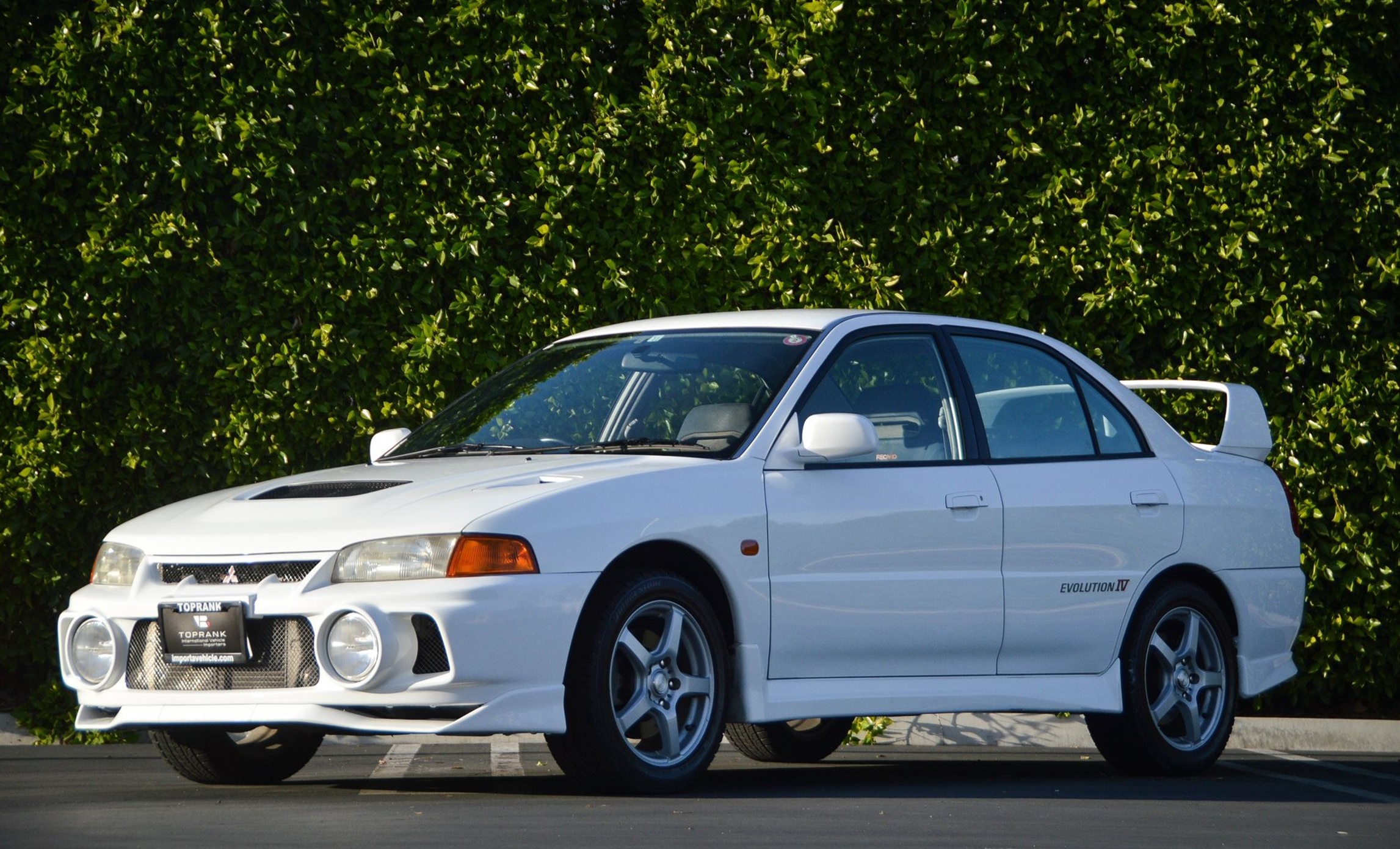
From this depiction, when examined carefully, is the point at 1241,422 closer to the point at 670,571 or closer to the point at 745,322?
the point at 745,322

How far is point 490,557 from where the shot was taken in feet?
19.8

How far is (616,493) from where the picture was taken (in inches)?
249

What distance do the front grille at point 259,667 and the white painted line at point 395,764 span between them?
2.47 ft

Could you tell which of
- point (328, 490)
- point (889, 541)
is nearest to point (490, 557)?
point (328, 490)

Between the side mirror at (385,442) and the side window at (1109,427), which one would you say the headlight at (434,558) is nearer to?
the side mirror at (385,442)

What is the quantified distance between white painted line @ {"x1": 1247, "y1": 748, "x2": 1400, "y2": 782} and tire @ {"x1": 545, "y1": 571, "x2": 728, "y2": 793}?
306cm

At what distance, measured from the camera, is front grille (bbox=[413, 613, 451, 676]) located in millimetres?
5969

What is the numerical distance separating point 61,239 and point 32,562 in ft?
4.96

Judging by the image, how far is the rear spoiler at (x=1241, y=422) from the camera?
863cm

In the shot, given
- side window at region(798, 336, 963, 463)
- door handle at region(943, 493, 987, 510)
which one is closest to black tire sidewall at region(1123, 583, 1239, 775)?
door handle at region(943, 493, 987, 510)

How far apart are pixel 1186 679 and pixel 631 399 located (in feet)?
8.27

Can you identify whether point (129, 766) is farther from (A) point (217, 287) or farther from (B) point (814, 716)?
(B) point (814, 716)

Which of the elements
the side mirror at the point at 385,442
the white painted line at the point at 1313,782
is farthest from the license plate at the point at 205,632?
the white painted line at the point at 1313,782

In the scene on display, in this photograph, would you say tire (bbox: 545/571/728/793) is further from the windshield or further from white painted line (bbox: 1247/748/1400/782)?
white painted line (bbox: 1247/748/1400/782)
